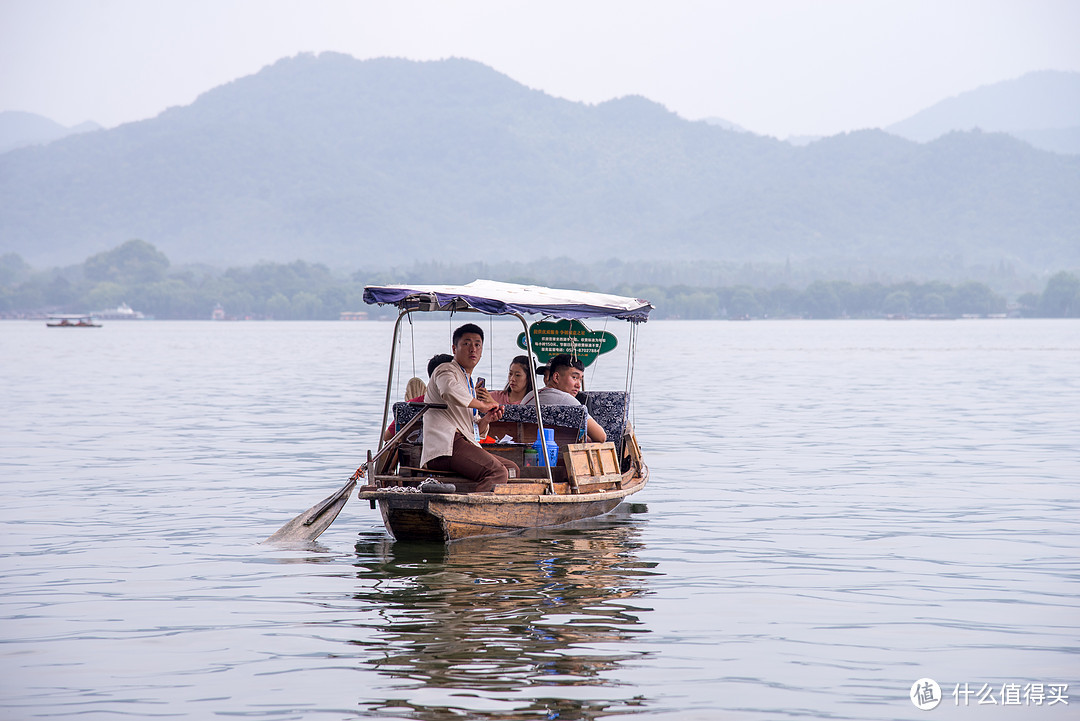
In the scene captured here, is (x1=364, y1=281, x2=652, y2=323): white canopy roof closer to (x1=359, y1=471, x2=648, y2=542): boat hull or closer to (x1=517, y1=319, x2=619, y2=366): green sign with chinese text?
(x1=517, y1=319, x2=619, y2=366): green sign with chinese text

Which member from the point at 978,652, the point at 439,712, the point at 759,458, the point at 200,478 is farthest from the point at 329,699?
the point at 759,458

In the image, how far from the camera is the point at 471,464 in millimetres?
13438

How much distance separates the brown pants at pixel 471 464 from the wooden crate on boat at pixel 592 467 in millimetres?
1130

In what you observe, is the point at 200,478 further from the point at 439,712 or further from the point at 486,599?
the point at 439,712

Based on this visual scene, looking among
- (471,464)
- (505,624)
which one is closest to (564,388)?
(471,464)

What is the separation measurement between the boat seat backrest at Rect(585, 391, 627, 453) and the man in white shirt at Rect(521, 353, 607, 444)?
620mm

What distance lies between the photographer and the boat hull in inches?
505

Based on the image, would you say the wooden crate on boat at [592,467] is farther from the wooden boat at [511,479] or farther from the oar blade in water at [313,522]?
the oar blade in water at [313,522]

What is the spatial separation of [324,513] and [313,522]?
186 mm

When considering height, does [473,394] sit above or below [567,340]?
below

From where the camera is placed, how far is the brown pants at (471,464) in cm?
1341

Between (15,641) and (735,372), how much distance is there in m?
52.7

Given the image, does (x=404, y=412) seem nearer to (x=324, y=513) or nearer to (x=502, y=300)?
(x=324, y=513)

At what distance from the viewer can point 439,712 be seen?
317 inches
